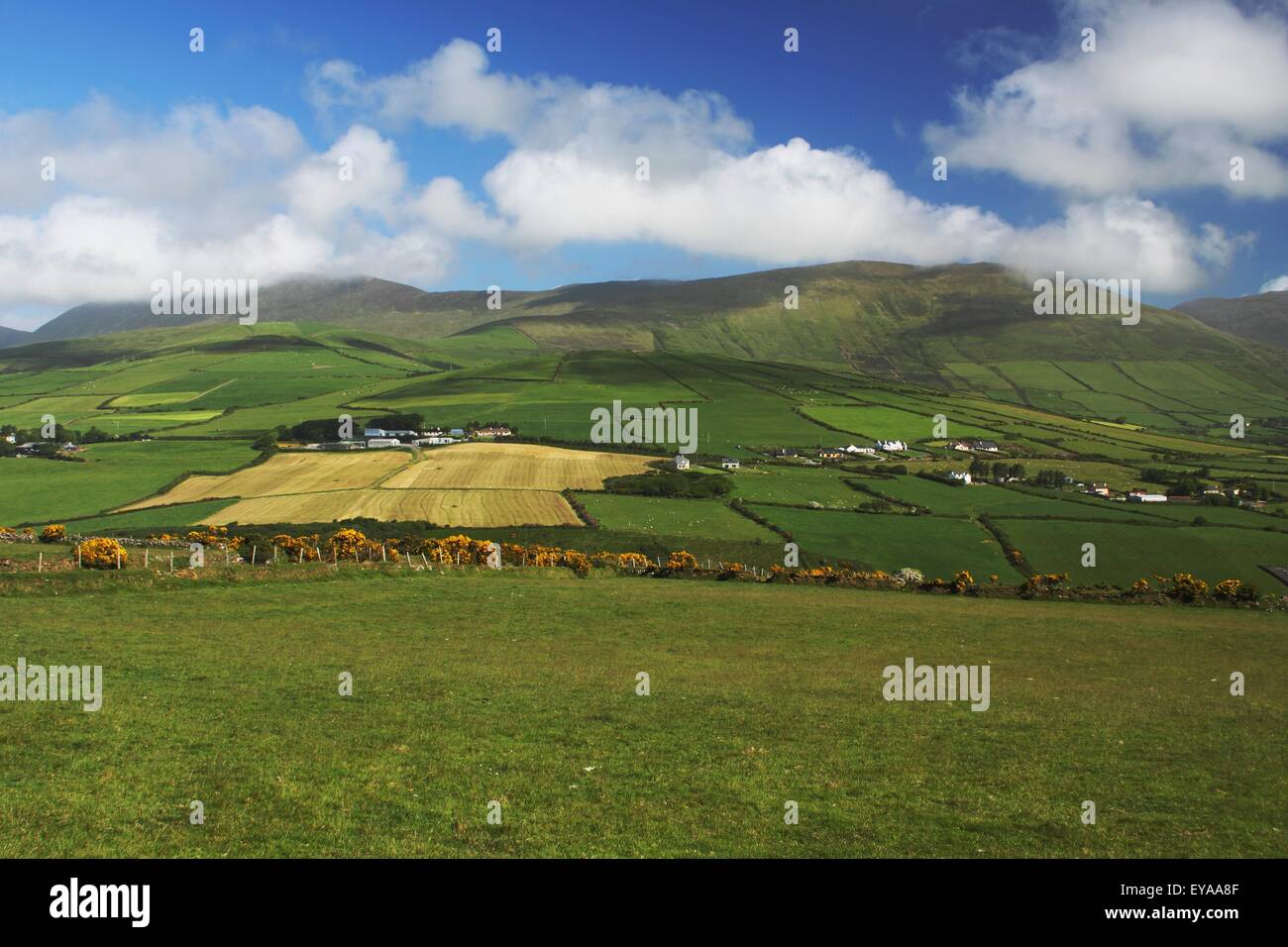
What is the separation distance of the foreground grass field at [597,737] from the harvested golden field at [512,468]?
5596 cm

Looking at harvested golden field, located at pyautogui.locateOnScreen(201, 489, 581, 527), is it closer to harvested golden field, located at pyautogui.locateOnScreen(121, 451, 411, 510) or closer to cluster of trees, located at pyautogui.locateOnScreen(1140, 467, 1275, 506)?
harvested golden field, located at pyautogui.locateOnScreen(121, 451, 411, 510)

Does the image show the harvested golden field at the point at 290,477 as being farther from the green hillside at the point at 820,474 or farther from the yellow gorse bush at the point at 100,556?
the yellow gorse bush at the point at 100,556

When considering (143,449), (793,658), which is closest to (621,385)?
(143,449)

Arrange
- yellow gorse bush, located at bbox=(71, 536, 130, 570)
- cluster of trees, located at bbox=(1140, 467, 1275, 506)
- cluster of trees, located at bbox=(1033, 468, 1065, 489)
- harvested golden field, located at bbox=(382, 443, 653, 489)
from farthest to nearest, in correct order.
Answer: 1. cluster of trees, located at bbox=(1033, 468, 1065, 489)
2. cluster of trees, located at bbox=(1140, 467, 1275, 506)
3. harvested golden field, located at bbox=(382, 443, 653, 489)
4. yellow gorse bush, located at bbox=(71, 536, 130, 570)

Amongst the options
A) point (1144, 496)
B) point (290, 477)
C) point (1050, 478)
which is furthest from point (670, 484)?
point (1144, 496)

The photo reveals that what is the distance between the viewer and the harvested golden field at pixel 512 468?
315 feet

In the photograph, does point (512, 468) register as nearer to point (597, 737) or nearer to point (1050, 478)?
point (1050, 478)

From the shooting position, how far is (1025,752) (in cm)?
2052

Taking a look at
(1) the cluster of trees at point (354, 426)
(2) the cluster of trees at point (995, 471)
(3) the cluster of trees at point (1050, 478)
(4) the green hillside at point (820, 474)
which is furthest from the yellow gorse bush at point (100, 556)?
(3) the cluster of trees at point (1050, 478)

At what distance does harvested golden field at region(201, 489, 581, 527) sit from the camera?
77.6m

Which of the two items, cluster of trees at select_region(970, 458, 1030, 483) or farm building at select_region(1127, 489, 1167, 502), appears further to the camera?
cluster of trees at select_region(970, 458, 1030, 483)

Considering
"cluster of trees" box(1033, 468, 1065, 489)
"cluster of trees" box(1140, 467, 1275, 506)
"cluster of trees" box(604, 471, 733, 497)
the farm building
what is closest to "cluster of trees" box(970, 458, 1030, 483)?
"cluster of trees" box(1033, 468, 1065, 489)

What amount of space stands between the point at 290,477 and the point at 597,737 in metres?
89.1

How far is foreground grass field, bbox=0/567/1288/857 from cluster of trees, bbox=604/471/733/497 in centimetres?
5299
